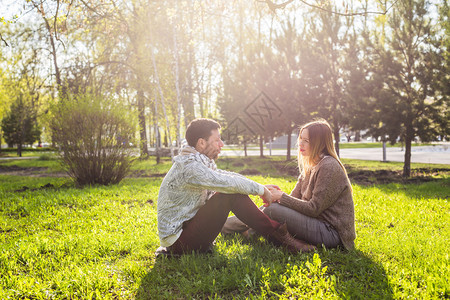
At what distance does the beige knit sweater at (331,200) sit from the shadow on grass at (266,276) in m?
0.28

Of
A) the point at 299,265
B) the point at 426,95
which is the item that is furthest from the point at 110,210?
the point at 426,95

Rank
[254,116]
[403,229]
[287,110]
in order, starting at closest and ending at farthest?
1. [403,229]
2. [287,110]
3. [254,116]

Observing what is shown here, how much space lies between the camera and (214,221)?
10.4 feet

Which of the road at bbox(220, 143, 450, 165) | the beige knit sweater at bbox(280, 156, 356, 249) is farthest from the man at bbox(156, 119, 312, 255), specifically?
the road at bbox(220, 143, 450, 165)

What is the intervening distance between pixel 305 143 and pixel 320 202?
0.65 meters

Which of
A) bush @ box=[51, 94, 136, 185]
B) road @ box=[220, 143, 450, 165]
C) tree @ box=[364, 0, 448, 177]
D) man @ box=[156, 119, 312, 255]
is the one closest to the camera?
man @ box=[156, 119, 312, 255]

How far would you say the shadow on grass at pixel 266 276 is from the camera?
264 centimetres

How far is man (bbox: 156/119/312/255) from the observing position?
3107 mm

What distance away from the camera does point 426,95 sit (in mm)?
9539

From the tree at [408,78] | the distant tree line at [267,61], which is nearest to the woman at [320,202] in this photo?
the distant tree line at [267,61]

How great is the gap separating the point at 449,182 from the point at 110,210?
8.15 m

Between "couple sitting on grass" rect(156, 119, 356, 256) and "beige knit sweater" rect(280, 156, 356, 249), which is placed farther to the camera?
"beige knit sweater" rect(280, 156, 356, 249)

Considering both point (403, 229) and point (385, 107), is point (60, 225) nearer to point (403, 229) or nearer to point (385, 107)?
point (403, 229)

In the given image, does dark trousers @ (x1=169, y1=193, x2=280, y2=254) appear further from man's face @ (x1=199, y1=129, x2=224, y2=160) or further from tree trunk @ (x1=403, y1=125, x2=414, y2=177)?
tree trunk @ (x1=403, y1=125, x2=414, y2=177)
